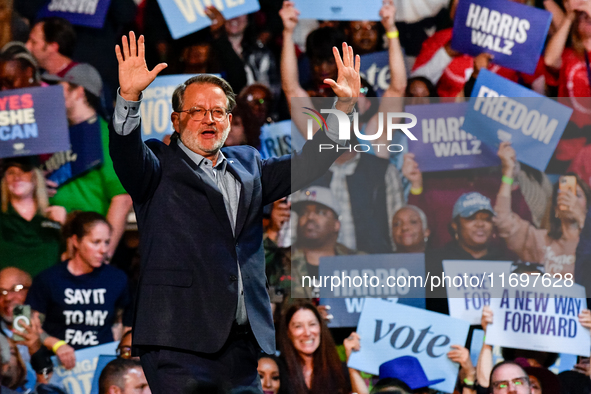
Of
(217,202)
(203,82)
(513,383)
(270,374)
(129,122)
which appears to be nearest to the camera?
(129,122)

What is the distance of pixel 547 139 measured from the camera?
11.8ft

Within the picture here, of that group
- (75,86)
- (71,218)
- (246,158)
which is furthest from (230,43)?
(246,158)

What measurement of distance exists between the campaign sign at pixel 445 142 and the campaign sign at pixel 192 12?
1.05 m

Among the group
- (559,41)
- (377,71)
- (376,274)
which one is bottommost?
(376,274)

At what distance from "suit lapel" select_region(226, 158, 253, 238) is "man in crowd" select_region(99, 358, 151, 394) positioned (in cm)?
190

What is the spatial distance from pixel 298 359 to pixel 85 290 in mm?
1186

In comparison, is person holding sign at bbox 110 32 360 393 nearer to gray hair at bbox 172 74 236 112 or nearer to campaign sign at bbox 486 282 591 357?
gray hair at bbox 172 74 236 112

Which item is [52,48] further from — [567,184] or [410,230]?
[567,184]

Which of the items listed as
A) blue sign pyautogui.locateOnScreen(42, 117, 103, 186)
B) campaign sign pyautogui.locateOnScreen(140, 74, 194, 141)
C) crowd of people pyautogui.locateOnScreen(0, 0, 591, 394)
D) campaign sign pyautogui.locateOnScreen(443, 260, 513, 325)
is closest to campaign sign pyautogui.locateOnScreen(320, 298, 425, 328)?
crowd of people pyautogui.locateOnScreen(0, 0, 591, 394)

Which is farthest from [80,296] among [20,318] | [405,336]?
[405,336]

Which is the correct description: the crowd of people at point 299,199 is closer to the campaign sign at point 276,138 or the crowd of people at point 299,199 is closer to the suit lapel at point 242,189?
the campaign sign at point 276,138

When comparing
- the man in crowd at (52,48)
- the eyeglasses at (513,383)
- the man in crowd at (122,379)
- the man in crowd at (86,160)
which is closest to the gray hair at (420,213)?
the eyeglasses at (513,383)

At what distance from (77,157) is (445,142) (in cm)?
200

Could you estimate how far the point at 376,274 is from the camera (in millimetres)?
3502
